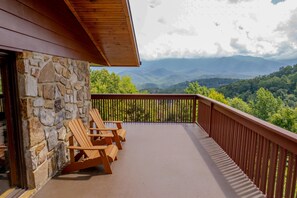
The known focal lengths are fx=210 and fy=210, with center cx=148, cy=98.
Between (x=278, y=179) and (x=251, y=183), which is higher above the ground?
(x=278, y=179)

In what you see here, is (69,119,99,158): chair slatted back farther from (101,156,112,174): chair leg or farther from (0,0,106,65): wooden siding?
(0,0,106,65): wooden siding

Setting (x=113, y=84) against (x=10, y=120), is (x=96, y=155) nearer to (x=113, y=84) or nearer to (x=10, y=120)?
(x=10, y=120)

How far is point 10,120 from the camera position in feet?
8.58

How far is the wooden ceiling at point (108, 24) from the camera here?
3530 mm

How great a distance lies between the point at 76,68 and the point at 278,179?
13.0 feet

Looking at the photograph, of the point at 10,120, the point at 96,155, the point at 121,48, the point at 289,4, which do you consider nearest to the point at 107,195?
the point at 96,155

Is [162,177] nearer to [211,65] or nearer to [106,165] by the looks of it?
[106,165]

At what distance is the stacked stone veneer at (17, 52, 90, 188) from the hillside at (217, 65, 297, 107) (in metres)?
40.6

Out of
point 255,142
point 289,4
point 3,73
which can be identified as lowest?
point 255,142

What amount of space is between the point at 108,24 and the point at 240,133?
319cm

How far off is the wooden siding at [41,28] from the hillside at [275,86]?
40.4 metres

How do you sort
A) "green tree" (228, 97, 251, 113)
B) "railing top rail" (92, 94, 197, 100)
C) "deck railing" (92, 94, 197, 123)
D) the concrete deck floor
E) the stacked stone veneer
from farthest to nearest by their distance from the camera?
"green tree" (228, 97, 251, 113) → "deck railing" (92, 94, 197, 123) → "railing top rail" (92, 94, 197, 100) → the concrete deck floor → the stacked stone veneer

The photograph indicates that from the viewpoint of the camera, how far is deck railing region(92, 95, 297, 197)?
2.33m

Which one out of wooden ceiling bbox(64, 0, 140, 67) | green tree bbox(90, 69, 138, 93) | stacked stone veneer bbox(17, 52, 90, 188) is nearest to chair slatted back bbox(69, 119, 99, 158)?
stacked stone veneer bbox(17, 52, 90, 188)
